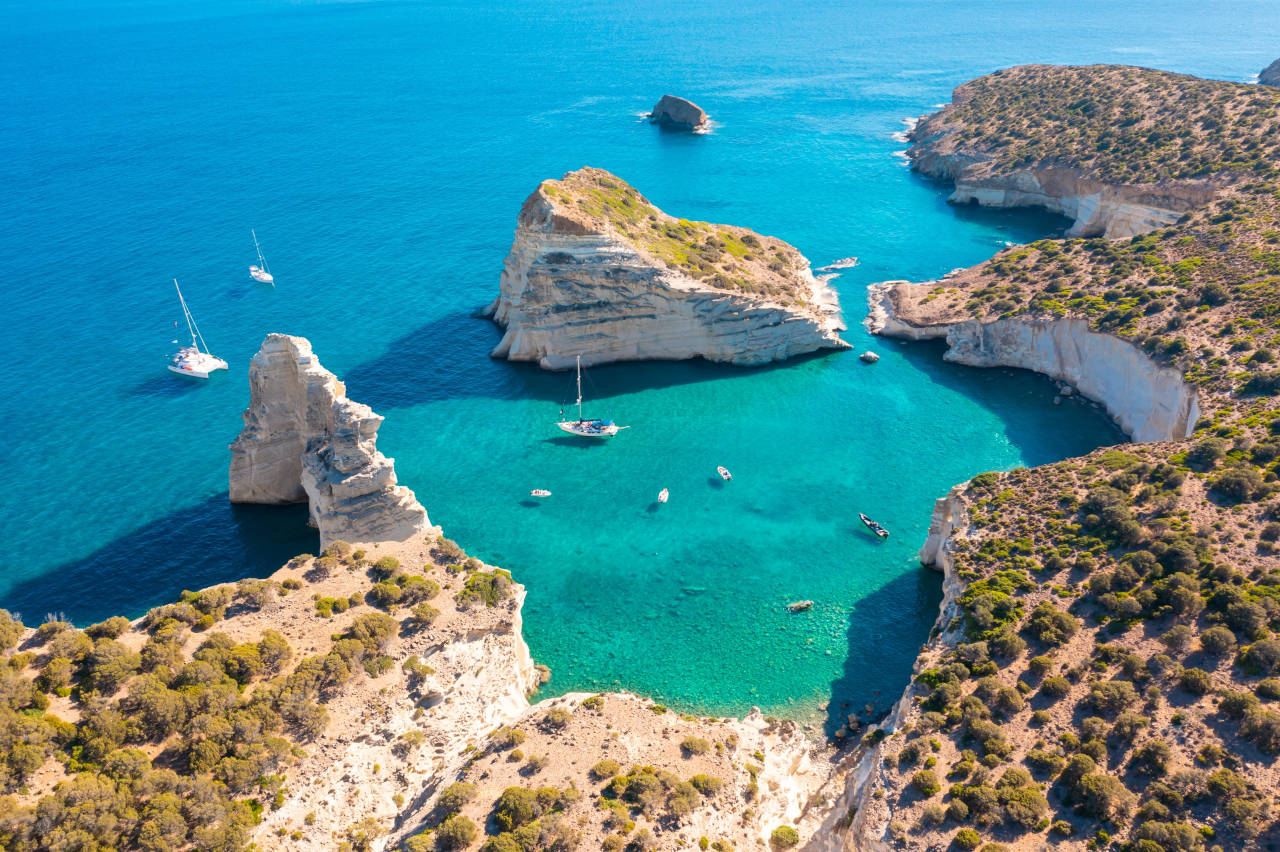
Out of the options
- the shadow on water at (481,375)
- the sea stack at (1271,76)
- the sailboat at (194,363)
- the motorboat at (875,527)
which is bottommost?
the motorboat at (875,527)

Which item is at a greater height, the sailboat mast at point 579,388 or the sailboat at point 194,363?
the sailboat at point 194,363

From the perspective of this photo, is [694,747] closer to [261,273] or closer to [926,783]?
[926,783]

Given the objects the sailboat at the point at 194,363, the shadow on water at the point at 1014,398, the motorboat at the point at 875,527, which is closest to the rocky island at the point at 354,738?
the motorboat at the point at 875,527

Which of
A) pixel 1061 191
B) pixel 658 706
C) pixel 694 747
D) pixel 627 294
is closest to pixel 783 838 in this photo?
pixel 694 747

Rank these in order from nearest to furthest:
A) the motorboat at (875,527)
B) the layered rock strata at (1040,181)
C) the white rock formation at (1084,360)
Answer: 1. the motorboat at (875,527)
2. the white rock formation at (1084,360)
3. the layered rock strata at (1040,181)

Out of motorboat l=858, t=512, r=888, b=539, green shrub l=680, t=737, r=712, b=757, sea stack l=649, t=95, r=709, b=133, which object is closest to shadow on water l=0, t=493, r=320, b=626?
green shrub l=680, t=737, r=712, b=757

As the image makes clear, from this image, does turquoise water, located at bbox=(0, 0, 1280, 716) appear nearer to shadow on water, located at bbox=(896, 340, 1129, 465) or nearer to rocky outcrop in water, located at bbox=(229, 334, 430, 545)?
shadow on water, located at bbox=(896, 340, 1129, 465)

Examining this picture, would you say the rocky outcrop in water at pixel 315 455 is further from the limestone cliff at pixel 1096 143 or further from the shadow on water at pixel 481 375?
the limestone cliff at pixel 1096 143
